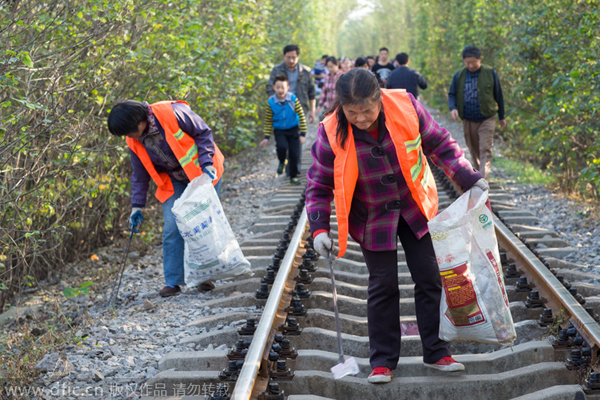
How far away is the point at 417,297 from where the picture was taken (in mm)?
3512

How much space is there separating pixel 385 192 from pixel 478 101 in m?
5.82

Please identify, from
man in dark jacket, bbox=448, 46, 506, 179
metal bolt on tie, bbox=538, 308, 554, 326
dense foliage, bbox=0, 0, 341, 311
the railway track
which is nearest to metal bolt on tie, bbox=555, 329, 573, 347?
the railway track

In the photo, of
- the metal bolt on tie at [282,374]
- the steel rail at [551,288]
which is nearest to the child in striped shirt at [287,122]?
the steel rail at [551,288]

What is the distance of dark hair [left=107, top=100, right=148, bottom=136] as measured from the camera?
468 cm

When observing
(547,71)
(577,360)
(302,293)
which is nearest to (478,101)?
(547,71)

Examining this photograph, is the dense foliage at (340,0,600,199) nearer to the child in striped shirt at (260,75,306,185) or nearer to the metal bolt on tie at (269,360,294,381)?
the child in striped shirt at (260,75,306,185)

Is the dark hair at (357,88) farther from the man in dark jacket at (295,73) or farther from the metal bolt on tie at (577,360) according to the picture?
the man in dark jacket at (295,73)

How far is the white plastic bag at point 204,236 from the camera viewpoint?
4.78 m

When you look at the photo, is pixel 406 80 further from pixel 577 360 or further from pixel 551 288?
pixel 577 360

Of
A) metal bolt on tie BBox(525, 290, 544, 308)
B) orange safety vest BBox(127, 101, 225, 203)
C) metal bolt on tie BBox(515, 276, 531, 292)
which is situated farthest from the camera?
orange safety vest BBox(127, 101, 225, 203)

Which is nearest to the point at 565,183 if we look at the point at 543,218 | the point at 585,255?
the point at 543,218

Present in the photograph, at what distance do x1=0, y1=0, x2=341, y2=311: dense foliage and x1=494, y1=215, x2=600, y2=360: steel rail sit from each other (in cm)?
355

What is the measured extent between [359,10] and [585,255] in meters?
66.1

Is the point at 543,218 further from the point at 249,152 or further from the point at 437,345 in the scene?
the point at 249,152
